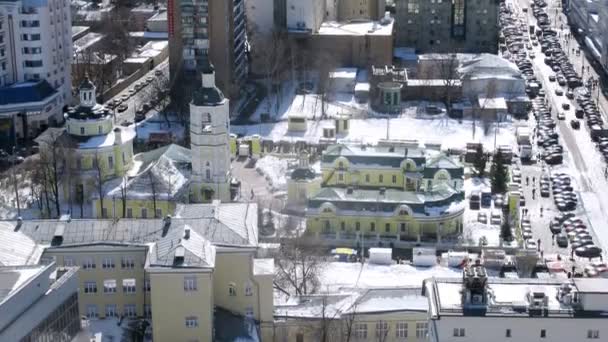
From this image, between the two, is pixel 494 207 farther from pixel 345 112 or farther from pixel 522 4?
pixel 522 4

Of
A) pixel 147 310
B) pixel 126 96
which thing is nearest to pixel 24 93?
pixel 126 96

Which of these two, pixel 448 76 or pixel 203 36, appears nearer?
pixel 203 36

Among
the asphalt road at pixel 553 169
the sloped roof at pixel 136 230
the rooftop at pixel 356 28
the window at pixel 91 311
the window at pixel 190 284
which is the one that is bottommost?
the asphalt road at pixel 553 169

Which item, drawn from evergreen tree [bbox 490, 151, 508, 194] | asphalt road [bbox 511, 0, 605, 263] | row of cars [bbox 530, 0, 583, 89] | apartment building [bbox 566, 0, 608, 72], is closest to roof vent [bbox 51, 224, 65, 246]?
asphalt road [bbox 511, 0, 605, 263]

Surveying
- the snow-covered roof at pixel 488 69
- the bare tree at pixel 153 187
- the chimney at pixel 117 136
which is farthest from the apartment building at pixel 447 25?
the bare tree at pixel 153 187

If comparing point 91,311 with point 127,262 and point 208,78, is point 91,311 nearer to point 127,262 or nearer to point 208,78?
point 127,262

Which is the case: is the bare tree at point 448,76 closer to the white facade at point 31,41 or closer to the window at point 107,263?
the white facade at point 31,41
